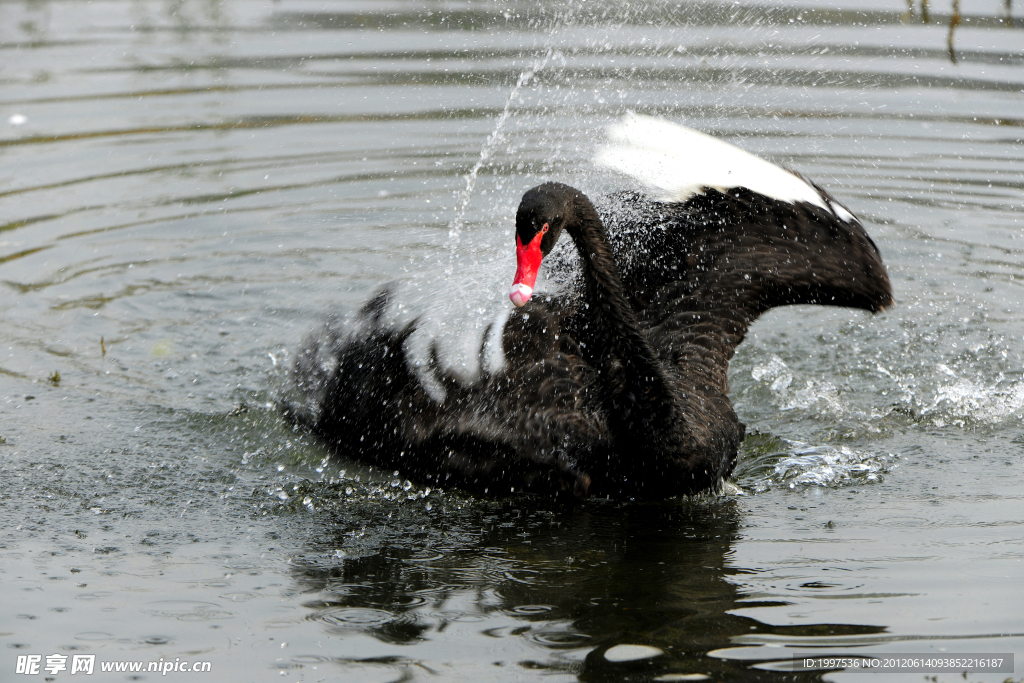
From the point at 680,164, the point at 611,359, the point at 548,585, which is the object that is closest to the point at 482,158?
the point at 680,164

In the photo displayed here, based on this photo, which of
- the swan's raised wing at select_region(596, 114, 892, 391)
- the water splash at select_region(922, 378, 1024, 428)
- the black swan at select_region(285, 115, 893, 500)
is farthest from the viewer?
the swan's raised wing at select_region(596, 114, 892, 391)

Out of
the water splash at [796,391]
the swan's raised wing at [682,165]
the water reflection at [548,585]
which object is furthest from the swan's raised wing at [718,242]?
the water reflection at [548,585]

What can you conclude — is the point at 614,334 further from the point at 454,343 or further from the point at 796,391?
the point at 796,391

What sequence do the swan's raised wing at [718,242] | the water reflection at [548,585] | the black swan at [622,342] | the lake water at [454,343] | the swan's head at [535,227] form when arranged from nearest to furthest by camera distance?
1. the water reflection at [548,585]
2. the lake water at [454,343]
3. the swan's head at [535,227]
4. the black swan at [622,342]
5. the swan's raised wing at [718,242]

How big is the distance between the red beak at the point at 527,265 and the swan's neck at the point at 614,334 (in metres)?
0.28

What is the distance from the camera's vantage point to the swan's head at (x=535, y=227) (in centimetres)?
411

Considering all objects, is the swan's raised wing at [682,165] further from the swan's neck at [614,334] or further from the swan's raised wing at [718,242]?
the swan's neck at [614,334]

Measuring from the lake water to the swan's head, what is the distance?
785mm

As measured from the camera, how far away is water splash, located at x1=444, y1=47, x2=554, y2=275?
6.80 m

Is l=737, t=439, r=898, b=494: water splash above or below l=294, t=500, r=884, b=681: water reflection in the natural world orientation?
above

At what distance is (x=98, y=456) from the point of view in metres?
4.61

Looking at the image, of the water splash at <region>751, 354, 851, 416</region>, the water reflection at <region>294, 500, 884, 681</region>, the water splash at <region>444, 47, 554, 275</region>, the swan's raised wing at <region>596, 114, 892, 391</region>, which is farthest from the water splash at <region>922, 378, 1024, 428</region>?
the water splash at <region>444, 47, 554, 275</region>

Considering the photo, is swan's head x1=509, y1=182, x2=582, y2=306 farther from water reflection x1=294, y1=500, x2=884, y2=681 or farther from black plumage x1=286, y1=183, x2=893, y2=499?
water reflection x1=294, y1=500, x2=884, y2=681

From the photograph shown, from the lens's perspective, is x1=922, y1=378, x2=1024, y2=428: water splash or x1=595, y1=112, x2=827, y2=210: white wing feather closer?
x1=922, y1=378, x2=1024, y2=428: water splash
